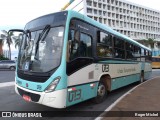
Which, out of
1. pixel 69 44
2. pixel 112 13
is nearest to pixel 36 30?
pixel 69 44

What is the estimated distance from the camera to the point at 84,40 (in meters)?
6.72

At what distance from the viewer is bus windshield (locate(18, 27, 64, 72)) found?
571 cm

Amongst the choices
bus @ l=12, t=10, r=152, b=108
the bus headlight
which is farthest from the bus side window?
the bus headlight

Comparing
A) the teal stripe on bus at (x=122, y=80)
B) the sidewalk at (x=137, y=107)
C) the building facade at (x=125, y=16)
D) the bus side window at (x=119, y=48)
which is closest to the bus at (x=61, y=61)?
the sidewalk at (x=137, y=107)

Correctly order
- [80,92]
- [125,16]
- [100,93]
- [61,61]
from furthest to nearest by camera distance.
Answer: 1. [125,16]
2. [100,93]
3. [80,92]
4. [61,61]

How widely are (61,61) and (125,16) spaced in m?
90.6

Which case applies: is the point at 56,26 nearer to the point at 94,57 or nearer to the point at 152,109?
the point at 94,57

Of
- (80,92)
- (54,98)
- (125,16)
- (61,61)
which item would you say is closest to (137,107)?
(80,92)

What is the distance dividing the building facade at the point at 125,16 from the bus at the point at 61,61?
7049cm

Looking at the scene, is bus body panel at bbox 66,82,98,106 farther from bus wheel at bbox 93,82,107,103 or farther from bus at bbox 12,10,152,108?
bus wheel at bbox 93,82,107,103

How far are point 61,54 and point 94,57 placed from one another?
6.35ft

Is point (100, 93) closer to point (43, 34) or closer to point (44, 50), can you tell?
point (44, 50)

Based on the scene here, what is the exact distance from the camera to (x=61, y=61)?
18.4ft

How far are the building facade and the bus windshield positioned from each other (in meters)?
71.5
